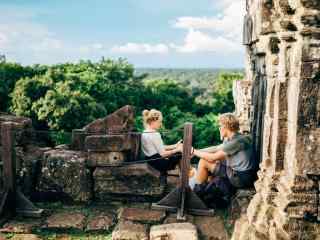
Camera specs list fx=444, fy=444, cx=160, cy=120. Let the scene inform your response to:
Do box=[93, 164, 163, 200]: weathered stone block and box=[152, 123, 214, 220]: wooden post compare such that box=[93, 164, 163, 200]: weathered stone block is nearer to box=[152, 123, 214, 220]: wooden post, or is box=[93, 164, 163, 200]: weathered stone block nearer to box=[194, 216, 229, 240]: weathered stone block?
box=[152, 123, 214, 220]: wooden post

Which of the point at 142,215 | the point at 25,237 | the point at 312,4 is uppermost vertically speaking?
the point at 312,4

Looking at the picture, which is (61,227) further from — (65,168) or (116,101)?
(116,101)

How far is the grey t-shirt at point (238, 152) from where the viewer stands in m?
6.02

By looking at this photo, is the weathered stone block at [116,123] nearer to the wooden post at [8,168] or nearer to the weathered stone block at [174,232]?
the wooden post at [8,168]

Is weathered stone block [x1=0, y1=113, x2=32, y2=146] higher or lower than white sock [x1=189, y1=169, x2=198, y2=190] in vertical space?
higher

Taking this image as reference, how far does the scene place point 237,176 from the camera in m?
6.09

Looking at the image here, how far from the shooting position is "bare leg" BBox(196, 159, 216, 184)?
6.32m

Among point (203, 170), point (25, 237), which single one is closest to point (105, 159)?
point (203, 170)

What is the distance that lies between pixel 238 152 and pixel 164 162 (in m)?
1.14

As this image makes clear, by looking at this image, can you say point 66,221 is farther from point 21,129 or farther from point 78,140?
point 21,129

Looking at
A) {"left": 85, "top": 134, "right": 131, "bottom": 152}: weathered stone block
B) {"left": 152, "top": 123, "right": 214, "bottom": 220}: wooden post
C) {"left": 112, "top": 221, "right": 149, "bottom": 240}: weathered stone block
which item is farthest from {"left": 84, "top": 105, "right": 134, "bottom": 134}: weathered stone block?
{"left": 112, "top": 221, "right": 149, "bottom": 240}: weathered stone block

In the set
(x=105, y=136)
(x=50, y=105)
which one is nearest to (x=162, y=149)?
(x=105, y=136)

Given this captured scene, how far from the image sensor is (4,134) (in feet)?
19.6

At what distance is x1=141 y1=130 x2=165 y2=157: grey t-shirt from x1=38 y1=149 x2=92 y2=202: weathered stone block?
902mm
